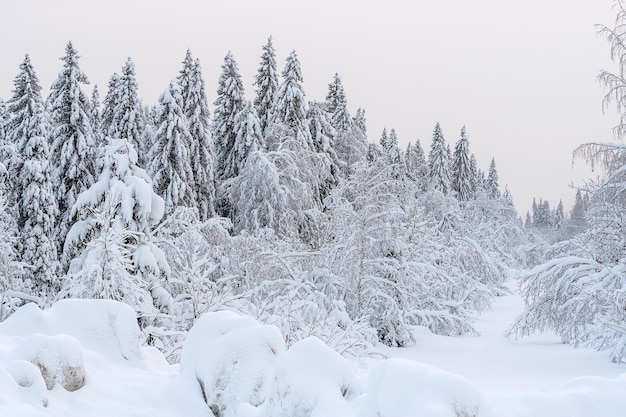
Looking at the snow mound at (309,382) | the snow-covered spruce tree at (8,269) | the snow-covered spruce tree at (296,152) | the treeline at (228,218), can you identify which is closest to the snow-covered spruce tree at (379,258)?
the treeline at (228,218)

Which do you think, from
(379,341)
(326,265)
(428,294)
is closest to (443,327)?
(428,294)

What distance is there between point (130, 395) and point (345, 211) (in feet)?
38.2

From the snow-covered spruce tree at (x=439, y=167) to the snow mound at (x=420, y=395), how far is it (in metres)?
47.8

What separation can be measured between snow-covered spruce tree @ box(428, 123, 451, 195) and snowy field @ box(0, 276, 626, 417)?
45957mm

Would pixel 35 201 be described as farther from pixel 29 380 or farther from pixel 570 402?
pixel 570 402

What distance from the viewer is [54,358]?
6152mm

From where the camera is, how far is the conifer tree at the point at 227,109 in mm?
30500

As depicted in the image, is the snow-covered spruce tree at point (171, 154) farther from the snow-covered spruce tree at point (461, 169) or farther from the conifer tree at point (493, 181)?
the conifer tree at point (493, 181)

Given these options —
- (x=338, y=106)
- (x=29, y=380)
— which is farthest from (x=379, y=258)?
(x=338, y=106)

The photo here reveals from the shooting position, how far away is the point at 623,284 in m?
11.7

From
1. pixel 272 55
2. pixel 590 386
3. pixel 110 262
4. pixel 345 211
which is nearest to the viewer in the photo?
pixel 590 386

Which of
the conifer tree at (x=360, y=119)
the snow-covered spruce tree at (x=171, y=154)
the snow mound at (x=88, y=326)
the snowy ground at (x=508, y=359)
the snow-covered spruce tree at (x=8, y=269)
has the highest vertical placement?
the conifer tree at (x=360, y=119)

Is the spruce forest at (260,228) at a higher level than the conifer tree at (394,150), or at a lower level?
lower

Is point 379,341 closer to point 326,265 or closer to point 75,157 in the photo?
point 326,265
